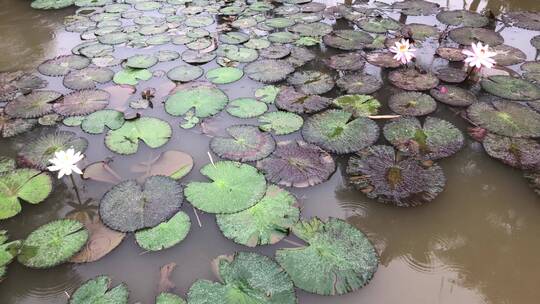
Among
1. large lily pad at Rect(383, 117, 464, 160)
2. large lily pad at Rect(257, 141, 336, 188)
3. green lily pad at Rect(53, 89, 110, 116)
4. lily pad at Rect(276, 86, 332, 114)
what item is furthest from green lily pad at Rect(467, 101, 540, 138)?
green lily pad at Rect(53, 89, 110, 116)

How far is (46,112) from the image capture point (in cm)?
424

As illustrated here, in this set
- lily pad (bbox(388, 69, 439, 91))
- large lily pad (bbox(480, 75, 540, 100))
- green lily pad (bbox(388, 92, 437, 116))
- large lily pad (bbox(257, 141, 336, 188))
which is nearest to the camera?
large lily pad (bbox(257, 141, 336, 188))

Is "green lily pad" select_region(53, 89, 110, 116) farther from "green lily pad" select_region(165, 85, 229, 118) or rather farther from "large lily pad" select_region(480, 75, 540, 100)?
"large lily pad" select_region(480, 75, 540, 100)

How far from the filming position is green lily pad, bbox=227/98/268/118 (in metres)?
4.16

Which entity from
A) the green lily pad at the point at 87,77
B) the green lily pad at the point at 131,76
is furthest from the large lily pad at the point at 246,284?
the green lily pad at the point at 87,77

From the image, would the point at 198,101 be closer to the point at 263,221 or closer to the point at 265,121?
the point at 265,121

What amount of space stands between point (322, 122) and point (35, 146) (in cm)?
279

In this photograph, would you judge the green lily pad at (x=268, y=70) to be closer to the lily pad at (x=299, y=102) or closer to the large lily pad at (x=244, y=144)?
the lily pad at (x=299, y=102)

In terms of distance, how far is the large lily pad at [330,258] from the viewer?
265 cm

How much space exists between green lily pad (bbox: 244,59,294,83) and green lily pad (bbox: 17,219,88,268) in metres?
2.61

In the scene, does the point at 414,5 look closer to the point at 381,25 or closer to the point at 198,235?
the point at 381,25

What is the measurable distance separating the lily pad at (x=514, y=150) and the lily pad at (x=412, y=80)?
3.24ft

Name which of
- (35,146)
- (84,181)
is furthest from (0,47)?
(84,181)

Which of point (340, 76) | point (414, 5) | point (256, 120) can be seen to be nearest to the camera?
point (256, 120)
